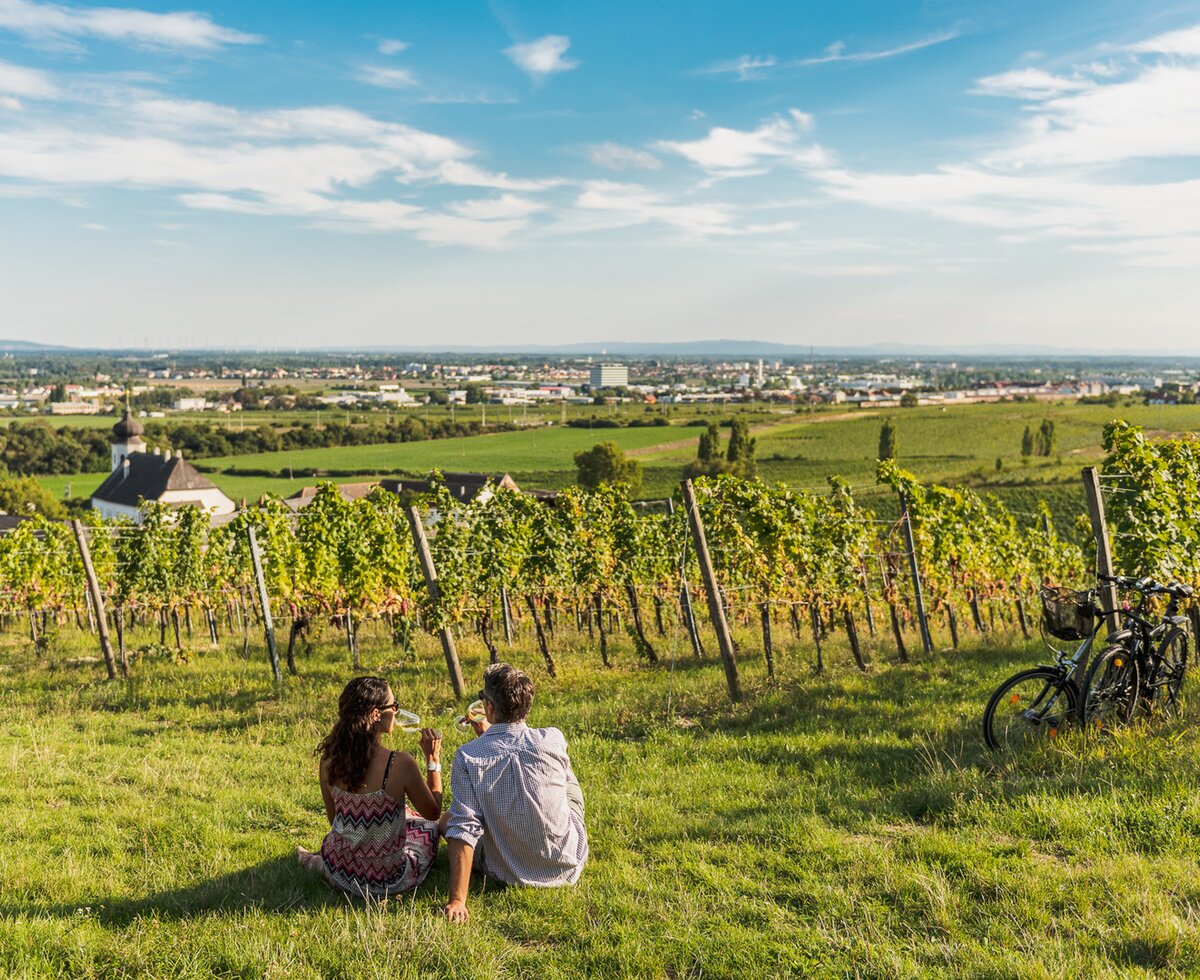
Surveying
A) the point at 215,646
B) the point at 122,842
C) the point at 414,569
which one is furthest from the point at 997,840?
the point at 215,646

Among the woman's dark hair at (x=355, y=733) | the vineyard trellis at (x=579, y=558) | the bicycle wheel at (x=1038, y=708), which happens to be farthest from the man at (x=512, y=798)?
the vineyard trellis at (x=579, y=558)

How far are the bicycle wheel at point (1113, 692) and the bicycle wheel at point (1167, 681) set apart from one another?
0.57 feet

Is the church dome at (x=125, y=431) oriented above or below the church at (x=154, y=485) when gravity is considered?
above

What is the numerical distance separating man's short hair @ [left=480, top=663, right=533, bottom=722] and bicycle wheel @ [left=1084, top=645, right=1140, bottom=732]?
12.2 feet

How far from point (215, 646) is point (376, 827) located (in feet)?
31.5

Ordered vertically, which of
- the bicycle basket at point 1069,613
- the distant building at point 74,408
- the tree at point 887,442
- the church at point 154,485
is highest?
the distant building at point 74,408

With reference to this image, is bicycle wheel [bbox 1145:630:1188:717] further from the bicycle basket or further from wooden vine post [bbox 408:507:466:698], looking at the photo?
wooden vine post [bbox 408:507:466:698]

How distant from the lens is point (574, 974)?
341 cm

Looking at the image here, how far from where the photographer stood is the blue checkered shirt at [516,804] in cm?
400

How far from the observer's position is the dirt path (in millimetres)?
81875

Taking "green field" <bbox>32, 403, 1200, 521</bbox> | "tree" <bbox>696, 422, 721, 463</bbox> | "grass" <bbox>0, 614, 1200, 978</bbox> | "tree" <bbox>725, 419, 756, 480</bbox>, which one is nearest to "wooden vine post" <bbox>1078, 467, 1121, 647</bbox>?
"grass" <bbox>0, 614, 1200, 978</bbox>

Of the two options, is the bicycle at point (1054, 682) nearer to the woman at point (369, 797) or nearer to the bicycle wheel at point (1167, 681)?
the bicycle wheel at point (1167, 681)

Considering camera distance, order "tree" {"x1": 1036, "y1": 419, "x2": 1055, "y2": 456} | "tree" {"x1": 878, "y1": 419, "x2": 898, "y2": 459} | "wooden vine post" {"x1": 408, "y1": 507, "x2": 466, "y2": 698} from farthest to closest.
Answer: "tree" {"x1": 878, "y1": 419, "x2": 898, "y2": 459}, "tree" {"x1": 1036, "y1": 419, "x2": 1055, "y2": 456}, "wooden vine post" {"x1": 408, "y1": 507, "x2": 466, "y2": 698}

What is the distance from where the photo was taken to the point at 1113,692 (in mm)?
5793
